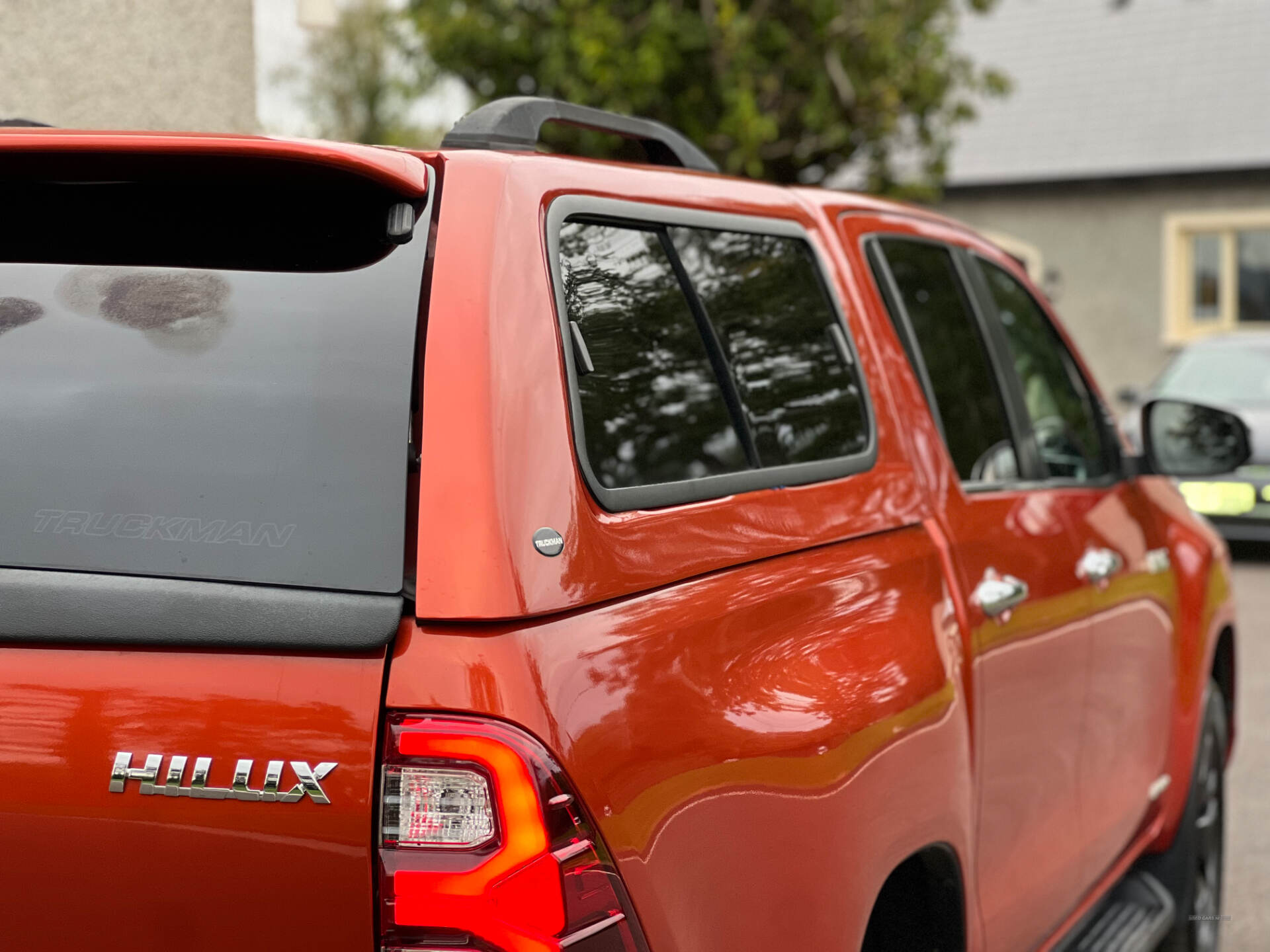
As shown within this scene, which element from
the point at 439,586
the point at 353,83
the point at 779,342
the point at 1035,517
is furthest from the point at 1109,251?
the point at 439,586

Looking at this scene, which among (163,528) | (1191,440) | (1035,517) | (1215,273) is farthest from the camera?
(1215,273)

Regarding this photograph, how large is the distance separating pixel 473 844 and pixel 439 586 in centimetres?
27

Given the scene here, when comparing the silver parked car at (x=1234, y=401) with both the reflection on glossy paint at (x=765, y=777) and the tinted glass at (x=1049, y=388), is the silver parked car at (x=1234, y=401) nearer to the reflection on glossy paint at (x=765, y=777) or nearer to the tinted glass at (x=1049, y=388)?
the tinted glass at (x=1049, y=388)

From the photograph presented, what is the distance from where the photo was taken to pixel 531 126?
2221 millimetres

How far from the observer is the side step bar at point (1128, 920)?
3.25 metres

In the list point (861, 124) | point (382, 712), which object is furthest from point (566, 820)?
point (861, 124)

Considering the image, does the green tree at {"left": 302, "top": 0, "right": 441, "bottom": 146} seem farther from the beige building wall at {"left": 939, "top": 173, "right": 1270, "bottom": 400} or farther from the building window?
the building window

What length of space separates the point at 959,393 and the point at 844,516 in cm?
93

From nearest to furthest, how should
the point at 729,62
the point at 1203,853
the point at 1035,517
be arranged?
the point at 1035,517
the point at 1203,853
the point at 729,62

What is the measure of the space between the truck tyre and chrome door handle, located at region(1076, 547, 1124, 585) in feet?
2.85

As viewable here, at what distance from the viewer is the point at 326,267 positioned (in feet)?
5.72

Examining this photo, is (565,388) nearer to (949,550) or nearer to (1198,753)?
(949,550)

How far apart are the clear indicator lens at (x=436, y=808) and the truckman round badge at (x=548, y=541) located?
266 mm

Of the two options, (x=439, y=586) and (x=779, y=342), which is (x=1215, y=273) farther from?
(x=439, y=586)
